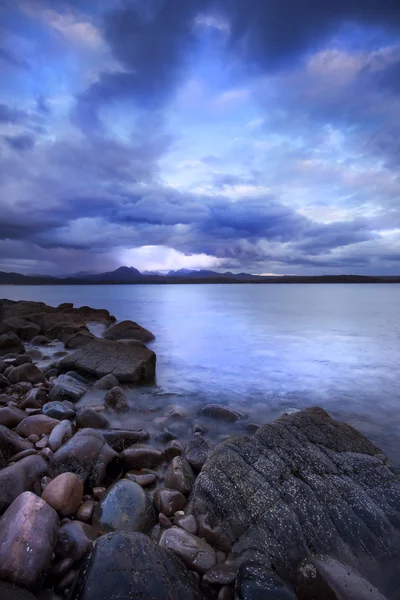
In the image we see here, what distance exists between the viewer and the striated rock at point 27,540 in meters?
2.50

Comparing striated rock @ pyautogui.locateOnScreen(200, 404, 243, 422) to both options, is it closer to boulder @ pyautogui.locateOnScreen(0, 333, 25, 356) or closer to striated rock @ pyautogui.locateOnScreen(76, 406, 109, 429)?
striated rock @ pyautogui.locateOnScreen(76, 406, 109, 429)

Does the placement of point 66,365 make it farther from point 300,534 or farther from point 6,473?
point 300,534

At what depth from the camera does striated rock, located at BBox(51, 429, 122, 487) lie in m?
4.07

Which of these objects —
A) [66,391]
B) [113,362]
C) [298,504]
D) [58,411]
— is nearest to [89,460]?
[58,411]

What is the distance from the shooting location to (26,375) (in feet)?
26.6

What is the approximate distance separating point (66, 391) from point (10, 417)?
6.48 ft

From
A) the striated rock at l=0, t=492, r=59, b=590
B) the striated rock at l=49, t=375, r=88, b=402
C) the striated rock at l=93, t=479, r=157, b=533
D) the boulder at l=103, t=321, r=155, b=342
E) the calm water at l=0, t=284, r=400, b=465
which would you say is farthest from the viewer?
the boulder at l=103, t=321, r=155, b=342

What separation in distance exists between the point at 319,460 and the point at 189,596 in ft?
7.51

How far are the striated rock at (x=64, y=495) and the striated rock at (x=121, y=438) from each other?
139 centimetres

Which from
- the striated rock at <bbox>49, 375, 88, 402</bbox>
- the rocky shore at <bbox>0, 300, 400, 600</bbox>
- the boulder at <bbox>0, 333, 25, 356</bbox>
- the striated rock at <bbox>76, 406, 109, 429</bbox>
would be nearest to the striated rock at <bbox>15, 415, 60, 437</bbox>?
the rocky shore at <bbox>0, 300, 400, 600</bbox>

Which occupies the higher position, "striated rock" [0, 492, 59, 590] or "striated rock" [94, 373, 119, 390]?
"striated rock" [0, 492, 59, 590]

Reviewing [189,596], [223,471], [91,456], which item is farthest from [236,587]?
[91,456]

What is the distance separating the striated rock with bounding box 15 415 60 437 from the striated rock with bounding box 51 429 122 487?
1031mm

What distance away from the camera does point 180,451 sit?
5086 millimetres
